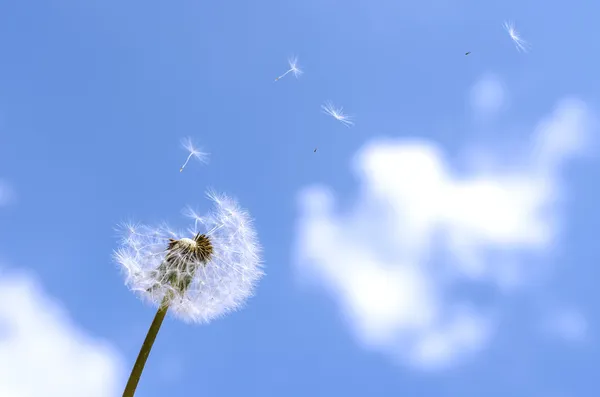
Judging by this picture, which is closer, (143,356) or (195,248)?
(143,356)

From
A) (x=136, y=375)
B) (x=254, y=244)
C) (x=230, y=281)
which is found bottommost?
(x=136, y=375)

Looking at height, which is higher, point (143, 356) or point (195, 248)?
point (195, 248)

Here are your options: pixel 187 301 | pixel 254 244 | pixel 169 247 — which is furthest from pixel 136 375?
A: pixel 254 244

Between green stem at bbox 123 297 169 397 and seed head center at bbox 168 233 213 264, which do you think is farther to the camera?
seed head center at bbox 168 233 213 264

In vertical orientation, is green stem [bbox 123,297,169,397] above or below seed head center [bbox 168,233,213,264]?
below

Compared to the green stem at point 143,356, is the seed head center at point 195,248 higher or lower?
higher

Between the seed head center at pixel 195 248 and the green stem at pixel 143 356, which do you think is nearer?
the green stem at pixel 143 356

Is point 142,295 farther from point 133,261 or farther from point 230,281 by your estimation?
point 230,281

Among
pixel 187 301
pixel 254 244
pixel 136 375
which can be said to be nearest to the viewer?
pixel 136 375
